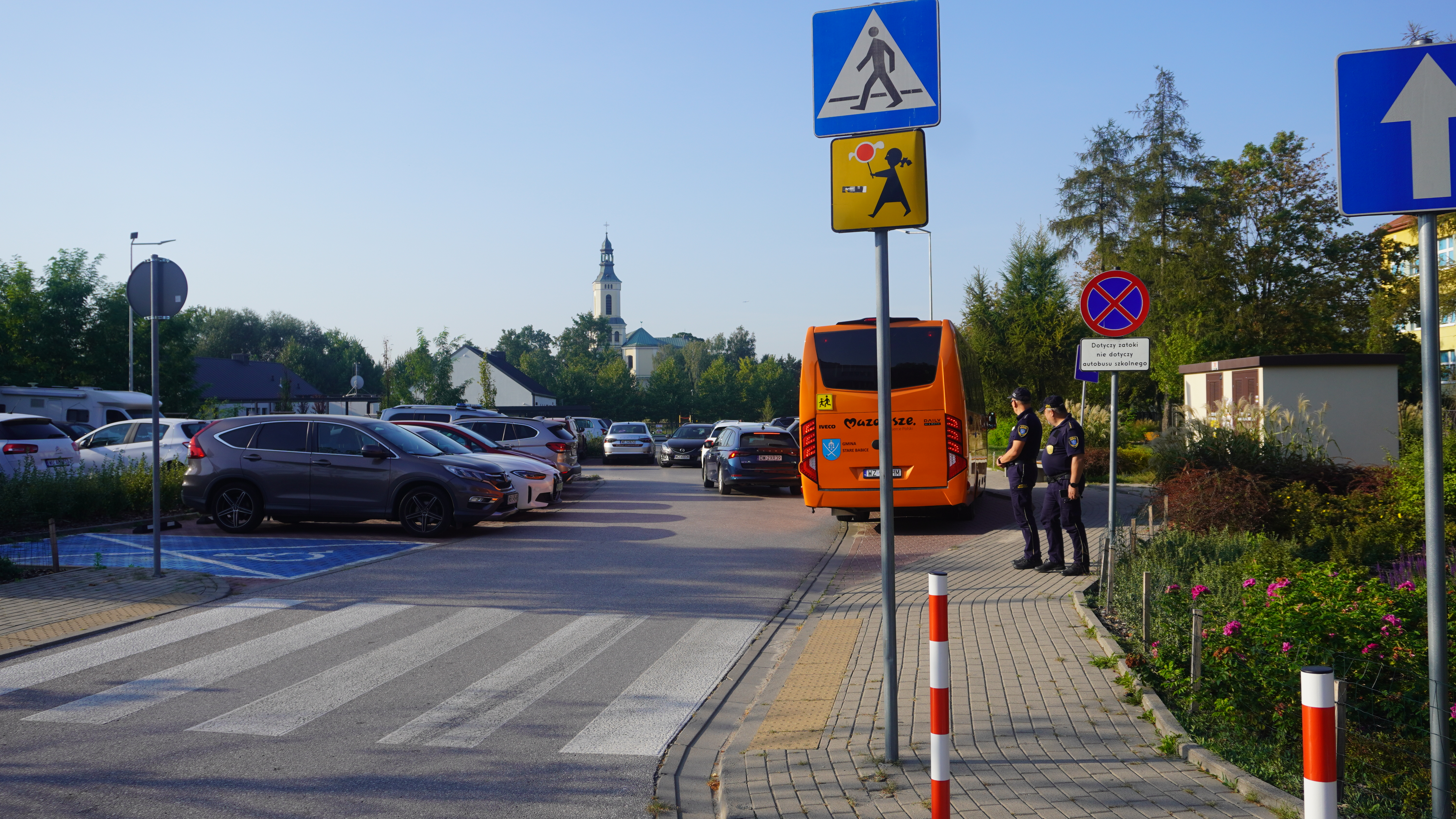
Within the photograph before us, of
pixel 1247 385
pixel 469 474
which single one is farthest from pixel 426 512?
pixel 1247 385

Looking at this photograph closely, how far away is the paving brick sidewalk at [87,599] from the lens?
8.18 meters

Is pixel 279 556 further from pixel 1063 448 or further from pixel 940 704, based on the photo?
pixel 940 704

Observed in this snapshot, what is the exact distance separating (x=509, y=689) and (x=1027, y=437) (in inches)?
277

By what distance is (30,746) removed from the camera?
5473 mm

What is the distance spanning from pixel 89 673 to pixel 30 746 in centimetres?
163

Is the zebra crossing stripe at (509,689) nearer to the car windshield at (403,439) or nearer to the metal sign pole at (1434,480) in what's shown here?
the metal sign pole at (1434,480)

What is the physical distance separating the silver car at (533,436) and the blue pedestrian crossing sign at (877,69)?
62.9 feet

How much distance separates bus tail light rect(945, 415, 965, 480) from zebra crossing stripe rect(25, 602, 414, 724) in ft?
27.2

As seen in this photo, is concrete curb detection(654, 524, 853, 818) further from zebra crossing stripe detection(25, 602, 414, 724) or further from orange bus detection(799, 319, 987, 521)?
orange bus detection(799, 319, 987, 521)

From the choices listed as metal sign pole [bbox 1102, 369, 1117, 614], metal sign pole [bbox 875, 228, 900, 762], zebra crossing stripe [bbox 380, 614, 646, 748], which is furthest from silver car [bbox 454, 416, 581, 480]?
metal sign pole [bbox 875, 228, 900, 762]

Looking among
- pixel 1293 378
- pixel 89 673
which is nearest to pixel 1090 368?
pixel 89 673

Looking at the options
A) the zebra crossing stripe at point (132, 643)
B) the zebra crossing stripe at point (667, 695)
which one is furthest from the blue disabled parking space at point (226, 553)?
the zebra crossing stripe at point (667, 695)

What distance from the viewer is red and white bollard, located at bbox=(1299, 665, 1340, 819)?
2.52 meters

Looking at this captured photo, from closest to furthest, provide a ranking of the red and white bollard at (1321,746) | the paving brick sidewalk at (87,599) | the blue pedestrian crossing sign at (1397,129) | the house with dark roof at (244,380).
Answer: the red and white bollard at (1321,746), the blue pedestrian crossing sign at (1397,129), the paving brick sidewalk at (87,599), the house with dark roof at (244,380)
